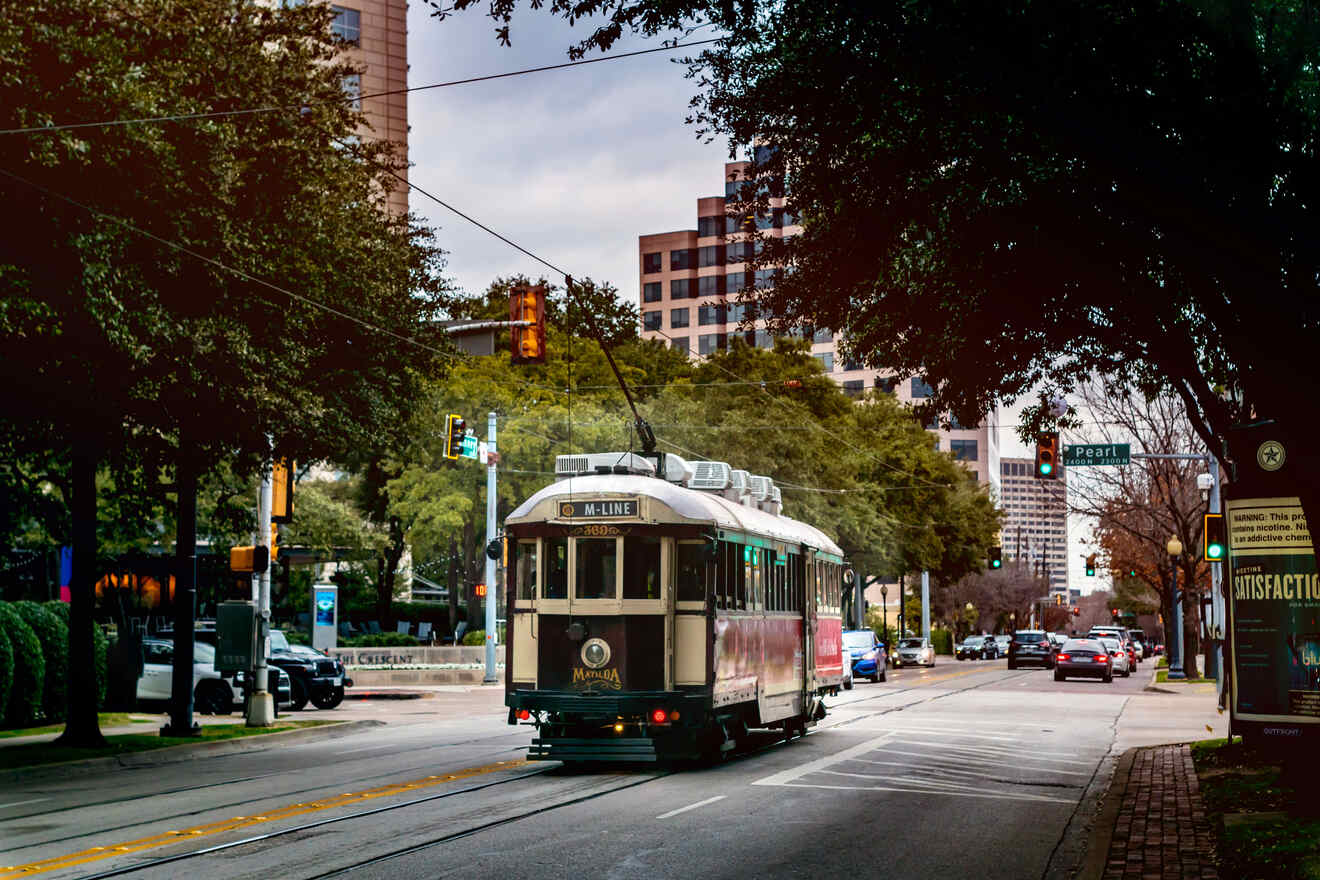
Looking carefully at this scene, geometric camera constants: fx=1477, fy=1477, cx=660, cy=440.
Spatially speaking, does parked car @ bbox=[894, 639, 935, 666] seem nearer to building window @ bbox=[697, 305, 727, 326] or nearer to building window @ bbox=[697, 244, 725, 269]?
building window @ bbox=[697, 305, 727, 326]

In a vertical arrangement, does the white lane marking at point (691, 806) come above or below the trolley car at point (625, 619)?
below

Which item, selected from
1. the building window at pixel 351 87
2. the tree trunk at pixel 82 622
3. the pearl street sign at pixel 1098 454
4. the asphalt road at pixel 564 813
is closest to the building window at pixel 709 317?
the building window at pixel 351 87

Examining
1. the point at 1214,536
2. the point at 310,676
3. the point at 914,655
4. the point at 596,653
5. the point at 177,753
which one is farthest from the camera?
the point at 914,655

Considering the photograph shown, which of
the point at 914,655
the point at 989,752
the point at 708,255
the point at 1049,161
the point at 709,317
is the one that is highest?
the point at 708,255

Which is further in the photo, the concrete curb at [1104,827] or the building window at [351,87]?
the building window at [351,87]

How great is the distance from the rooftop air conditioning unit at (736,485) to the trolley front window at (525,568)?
3297mm

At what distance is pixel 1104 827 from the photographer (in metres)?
12.7

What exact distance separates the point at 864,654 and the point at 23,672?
25807 millimetres

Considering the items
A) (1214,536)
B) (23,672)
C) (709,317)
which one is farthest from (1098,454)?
(709,317)

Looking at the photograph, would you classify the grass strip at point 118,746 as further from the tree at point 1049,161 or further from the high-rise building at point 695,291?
the high-rise building at point 695,291

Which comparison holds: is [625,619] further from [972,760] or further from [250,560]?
[250,560]

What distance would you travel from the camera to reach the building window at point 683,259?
424 ft

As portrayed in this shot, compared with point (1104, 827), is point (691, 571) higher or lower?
higher

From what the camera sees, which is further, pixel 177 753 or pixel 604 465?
pixel 177 753
